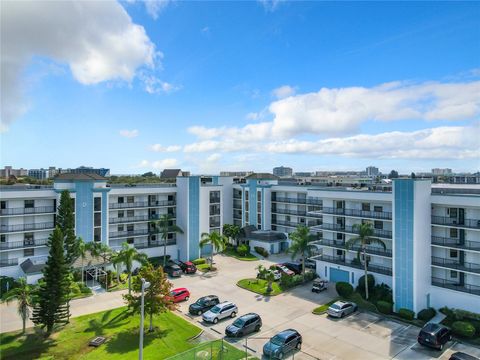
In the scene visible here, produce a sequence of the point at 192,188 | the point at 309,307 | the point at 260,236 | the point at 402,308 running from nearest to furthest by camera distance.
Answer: the point at 402,308 → the point at 309,307 → the point at 192,188 → the point at 260,236

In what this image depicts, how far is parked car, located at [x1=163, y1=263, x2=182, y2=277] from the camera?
46.3 metres

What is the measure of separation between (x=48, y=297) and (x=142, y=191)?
89.1ft

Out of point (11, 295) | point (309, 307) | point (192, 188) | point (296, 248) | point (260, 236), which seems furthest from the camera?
point (260, 236)

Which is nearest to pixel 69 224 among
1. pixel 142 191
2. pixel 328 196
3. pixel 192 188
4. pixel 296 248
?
pixel 142 191

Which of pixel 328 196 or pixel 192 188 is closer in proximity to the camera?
pixel 328 196

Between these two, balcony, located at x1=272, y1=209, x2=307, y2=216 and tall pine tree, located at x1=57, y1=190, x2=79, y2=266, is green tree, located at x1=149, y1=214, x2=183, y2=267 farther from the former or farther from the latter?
balcony, located at x1=272, y1=209, x2=307, y2=216

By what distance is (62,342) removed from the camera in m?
28.1

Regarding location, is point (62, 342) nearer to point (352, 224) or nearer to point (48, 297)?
point (48, 297)

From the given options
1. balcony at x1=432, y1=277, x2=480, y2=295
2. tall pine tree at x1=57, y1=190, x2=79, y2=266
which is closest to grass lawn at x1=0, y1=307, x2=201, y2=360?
tall pine tree at x1=57, y1=190, x2=79, y2=266

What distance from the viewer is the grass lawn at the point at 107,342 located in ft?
86.1

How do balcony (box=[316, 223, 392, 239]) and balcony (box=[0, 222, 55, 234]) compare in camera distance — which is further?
balcony (box=[0, 222, 55, 234])

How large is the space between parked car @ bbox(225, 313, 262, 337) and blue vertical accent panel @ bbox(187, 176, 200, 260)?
24479 millimetres

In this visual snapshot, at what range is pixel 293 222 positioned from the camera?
61.4 metres

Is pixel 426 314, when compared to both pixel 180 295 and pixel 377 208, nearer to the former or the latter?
pixel 377 208
